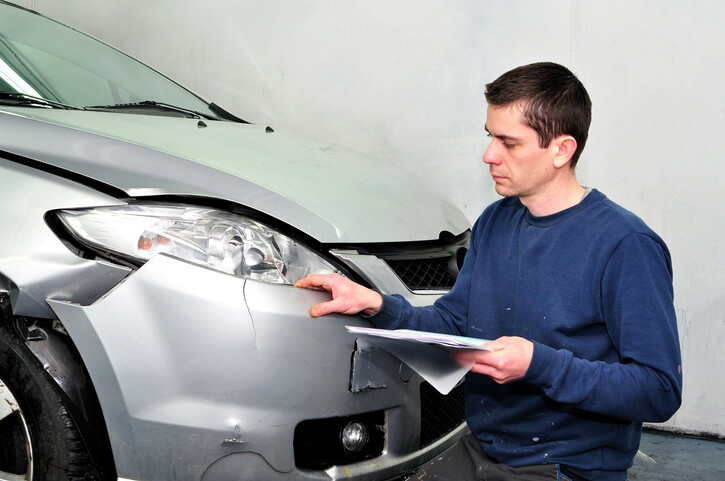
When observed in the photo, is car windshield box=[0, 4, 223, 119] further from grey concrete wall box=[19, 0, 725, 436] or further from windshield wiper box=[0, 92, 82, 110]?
grey concrete wall box=[19, 0, 725, 436]

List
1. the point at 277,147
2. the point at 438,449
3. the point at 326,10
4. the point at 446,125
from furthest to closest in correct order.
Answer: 1. the point at 326,10
2. the point at 446,125
3. the point at 277,147
4. the point at 438,449

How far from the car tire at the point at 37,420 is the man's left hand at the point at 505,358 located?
0.81m

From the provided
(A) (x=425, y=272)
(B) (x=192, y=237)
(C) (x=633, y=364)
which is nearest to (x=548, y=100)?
(C) (x=633, y=364)

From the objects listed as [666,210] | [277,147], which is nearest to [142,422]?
[277,147]

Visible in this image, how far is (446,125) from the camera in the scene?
331 cm

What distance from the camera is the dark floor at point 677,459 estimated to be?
98.2 inches

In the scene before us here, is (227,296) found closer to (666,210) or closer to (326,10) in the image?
(666,210)

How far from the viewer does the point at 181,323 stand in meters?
1.38

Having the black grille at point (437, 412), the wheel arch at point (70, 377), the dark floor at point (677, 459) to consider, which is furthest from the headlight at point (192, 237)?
the dark floor at point (677, 459)

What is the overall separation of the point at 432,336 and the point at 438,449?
0.68 m

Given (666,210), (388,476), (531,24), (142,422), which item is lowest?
(388,476)

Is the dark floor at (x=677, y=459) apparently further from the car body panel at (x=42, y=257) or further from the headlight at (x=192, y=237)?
the car body panel at (x=42, y=257)

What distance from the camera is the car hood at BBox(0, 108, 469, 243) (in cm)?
154

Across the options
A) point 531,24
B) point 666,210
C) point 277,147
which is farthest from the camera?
point 531,24
